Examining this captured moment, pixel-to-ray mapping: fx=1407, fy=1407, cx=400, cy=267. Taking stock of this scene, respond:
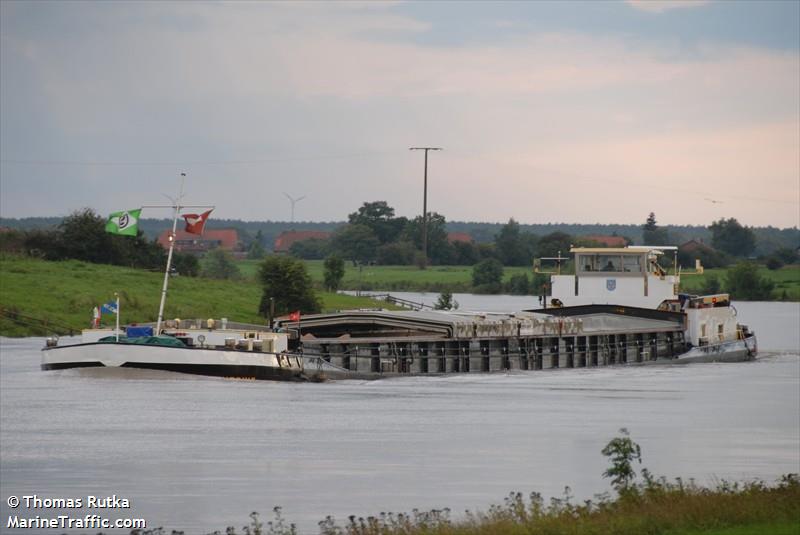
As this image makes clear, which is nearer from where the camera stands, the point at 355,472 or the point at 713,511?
the point at 713,511

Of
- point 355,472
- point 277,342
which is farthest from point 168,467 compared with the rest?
point 277,342

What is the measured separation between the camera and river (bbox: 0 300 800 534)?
94.1 feet

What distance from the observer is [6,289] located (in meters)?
80.4

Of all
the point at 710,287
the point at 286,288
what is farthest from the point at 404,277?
the point at 286,288

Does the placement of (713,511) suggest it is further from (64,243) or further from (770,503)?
(64,243)

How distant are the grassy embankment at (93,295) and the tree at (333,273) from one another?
19.0 meters

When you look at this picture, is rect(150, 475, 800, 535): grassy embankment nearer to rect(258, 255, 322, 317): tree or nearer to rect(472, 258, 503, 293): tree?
rect(258, 255, 322, 317): tree

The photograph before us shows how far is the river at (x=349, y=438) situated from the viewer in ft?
94.1

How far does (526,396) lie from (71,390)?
15494 millimetres

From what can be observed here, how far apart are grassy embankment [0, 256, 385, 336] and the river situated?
21.5 meters

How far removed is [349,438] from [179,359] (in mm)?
12688

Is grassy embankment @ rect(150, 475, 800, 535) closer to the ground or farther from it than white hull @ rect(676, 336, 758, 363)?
closer to the ground

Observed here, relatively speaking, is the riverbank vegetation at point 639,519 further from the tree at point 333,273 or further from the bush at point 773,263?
the bush at point 773,263

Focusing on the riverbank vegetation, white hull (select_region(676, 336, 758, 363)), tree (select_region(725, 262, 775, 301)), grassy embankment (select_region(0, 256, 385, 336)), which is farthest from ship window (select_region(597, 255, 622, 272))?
tree (select_region(725, 262, 775, 301))
